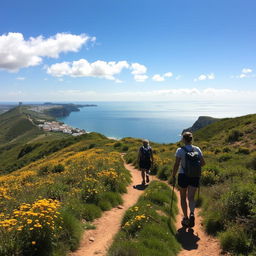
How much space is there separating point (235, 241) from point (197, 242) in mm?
1304

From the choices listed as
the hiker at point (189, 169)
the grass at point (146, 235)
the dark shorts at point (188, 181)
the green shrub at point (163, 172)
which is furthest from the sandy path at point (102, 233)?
the green shrub at point (163, 172)

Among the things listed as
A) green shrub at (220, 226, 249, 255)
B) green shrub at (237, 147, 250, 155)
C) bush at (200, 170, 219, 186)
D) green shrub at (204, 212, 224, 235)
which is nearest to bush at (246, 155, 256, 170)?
bush at (200, 170, 219, 186)

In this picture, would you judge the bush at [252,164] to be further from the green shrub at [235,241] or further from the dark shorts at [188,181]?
the green shrub at [235,241]

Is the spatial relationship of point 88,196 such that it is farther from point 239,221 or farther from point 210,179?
point 210,179

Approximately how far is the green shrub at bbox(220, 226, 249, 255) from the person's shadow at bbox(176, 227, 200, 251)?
85 cm

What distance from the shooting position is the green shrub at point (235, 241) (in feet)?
17.6

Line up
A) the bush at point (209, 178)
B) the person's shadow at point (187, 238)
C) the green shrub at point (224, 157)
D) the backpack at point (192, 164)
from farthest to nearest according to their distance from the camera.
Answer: the green shrub at point (224, 157)
the bush at point (209, 178)
the backpack at point (192, 164)
the person's shadow at point (187, 238)

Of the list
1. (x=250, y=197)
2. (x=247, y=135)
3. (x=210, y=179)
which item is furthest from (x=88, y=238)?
(x=247, y=135)

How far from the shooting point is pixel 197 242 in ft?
21.6

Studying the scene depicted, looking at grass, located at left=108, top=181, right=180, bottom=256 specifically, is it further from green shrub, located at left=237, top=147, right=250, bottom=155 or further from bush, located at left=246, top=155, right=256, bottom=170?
green shrub, located at left=237, top=147, right=250, bottom=155

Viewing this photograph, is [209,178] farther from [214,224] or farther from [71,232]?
[71,232]

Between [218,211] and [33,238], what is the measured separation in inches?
208

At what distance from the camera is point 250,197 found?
6.41 m

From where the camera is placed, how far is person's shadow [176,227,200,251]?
250 inches
